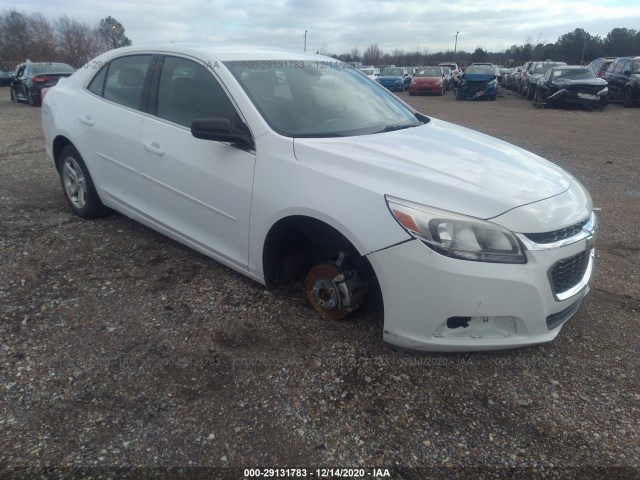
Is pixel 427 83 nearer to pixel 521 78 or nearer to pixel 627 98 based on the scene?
pixel 521 78

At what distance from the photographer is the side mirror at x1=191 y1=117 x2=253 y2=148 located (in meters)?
2.96

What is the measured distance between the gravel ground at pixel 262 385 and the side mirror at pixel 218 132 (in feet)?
3.55

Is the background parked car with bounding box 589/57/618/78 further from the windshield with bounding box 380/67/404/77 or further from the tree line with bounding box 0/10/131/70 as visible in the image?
the tree line with bounding box 0/10/131/70

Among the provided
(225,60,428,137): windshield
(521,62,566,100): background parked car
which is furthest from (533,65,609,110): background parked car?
(225,60,428,137): windshield

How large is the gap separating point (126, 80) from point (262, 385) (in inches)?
112

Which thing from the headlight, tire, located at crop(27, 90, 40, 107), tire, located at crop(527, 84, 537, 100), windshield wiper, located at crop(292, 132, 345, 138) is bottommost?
the headlight

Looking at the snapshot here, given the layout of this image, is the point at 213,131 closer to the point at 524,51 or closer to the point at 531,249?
the point at 531,249

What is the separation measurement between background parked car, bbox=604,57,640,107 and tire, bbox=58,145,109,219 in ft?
62.7

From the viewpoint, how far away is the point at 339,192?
8.75 feet

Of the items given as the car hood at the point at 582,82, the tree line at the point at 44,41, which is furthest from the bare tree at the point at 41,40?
the car hood at the point at 582,82

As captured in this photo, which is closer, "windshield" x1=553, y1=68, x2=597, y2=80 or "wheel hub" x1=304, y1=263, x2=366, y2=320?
"wheel hub" x1=304, y1=263, x2=366, y2=320

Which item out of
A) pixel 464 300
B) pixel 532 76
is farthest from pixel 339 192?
pixel 532 76

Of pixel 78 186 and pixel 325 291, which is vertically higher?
pixel 78 186

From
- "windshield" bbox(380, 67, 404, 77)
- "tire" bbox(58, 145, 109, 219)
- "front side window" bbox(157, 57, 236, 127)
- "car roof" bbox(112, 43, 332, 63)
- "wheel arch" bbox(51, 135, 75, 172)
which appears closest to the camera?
"front side window" bbox(157, 57, 236, 127)
